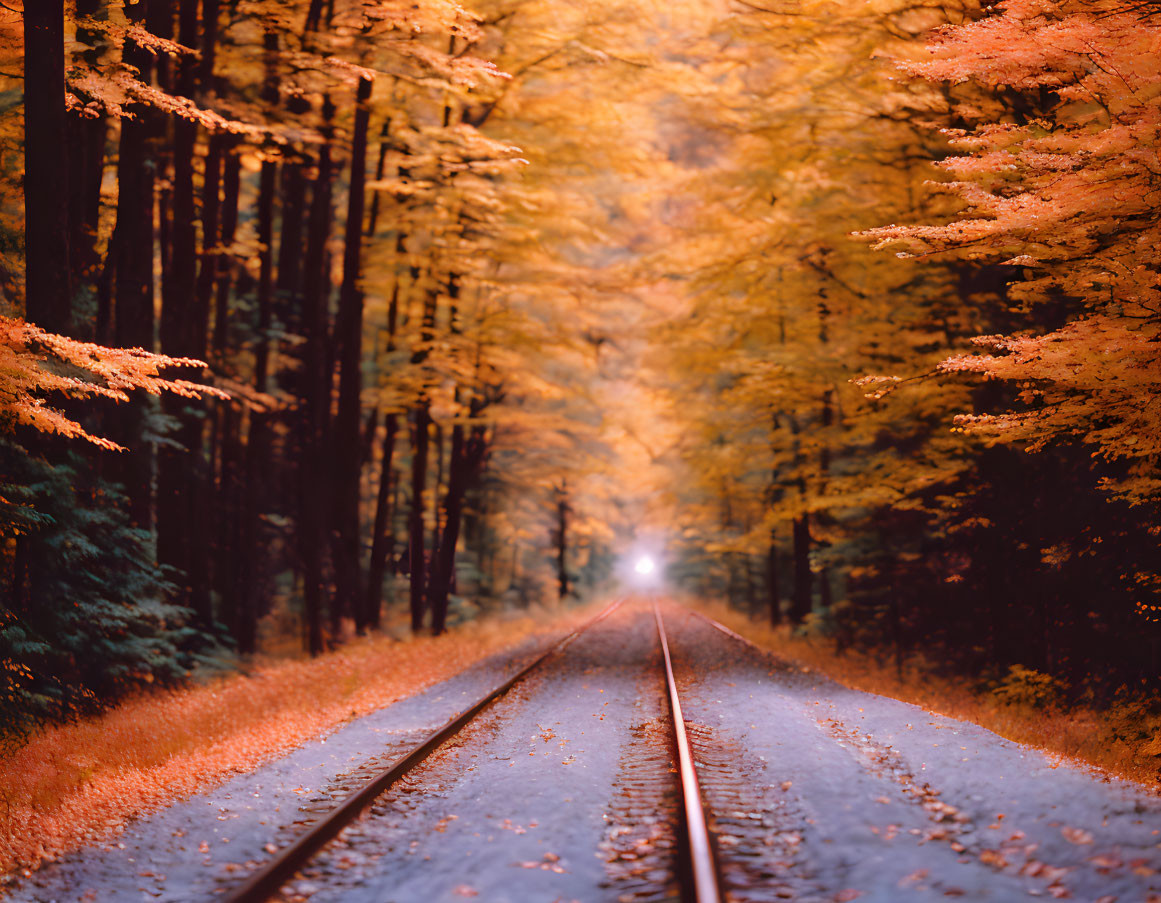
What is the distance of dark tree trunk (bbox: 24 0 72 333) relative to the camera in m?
8.83

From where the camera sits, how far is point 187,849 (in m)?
5.61

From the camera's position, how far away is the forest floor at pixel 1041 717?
28.1 ft

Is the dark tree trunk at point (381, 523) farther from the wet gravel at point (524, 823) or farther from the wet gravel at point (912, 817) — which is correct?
the wet gravel at point (912, 817)

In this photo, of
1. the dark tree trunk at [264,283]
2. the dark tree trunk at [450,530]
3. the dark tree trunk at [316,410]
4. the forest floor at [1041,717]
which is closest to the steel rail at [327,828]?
the forest floor at [1041,717]

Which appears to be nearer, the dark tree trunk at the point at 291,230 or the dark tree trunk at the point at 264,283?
the dark tree trunk at the point at 264,283

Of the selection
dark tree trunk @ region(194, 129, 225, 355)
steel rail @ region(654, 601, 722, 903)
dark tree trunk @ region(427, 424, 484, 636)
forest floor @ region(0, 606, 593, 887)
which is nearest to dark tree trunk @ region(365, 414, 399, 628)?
dark tree trunk @ region(427, 424, 484, 636)

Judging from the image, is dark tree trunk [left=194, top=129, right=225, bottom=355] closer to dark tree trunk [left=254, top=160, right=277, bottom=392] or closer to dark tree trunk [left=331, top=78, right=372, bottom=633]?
dark tree trunk [left=254, top=160, right=277, bottom=392]

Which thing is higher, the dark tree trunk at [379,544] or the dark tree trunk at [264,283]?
the dark tree trunk at [264,283]

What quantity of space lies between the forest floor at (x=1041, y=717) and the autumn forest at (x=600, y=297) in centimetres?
27

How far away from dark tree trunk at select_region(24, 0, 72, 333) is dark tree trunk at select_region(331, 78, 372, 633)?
7664 mm

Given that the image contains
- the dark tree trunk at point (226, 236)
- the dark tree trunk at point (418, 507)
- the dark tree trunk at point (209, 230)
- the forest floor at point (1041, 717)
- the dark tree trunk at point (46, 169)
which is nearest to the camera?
the forest floor at point (1041, 717)

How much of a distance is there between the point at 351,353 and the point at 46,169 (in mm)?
8542

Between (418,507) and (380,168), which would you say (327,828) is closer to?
(418,507)

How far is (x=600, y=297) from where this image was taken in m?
20.6
